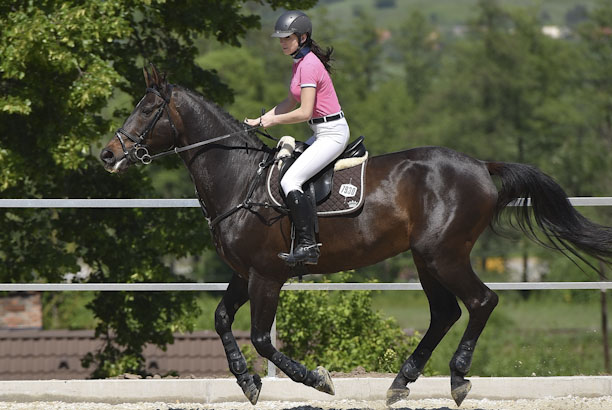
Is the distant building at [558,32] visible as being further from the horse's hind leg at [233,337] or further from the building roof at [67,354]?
the horse's hind leg at [233,337]

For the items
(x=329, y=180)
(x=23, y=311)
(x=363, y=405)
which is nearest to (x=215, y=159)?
(x=329, y=180)

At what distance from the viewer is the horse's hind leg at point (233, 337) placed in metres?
6.41

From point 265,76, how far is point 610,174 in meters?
23.3

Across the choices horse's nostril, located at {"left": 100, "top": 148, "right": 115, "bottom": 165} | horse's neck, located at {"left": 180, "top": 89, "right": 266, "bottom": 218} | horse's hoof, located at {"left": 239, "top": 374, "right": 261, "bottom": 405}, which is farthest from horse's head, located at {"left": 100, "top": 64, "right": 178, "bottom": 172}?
horse's hoof, located at {"left": 239, "top": 374, "right": 261, "bottom": 405}

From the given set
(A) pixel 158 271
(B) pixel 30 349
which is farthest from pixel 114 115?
(B) pixel 30 349

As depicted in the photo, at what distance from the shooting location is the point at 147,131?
20.7 ft

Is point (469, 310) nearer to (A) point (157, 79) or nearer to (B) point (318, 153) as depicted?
(B) point (318, 153)

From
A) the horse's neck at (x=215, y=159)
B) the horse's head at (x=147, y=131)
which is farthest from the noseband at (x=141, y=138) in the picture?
the horse's neck at (x=215, y=159)

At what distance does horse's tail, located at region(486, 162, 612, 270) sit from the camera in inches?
259

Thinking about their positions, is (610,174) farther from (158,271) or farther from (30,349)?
(158,271)

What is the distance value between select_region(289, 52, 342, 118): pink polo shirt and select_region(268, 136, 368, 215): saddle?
0.95ft

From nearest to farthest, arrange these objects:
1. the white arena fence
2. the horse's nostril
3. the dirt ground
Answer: the horse's nostril → the dirt ground → the white arena fence

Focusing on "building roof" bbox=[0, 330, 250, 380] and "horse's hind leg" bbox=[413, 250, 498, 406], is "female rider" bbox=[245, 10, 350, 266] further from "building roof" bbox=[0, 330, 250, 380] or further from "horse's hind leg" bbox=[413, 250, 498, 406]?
"building roof" bbox=[0, 330, 250, 380]

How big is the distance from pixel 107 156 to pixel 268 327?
1.60 m
